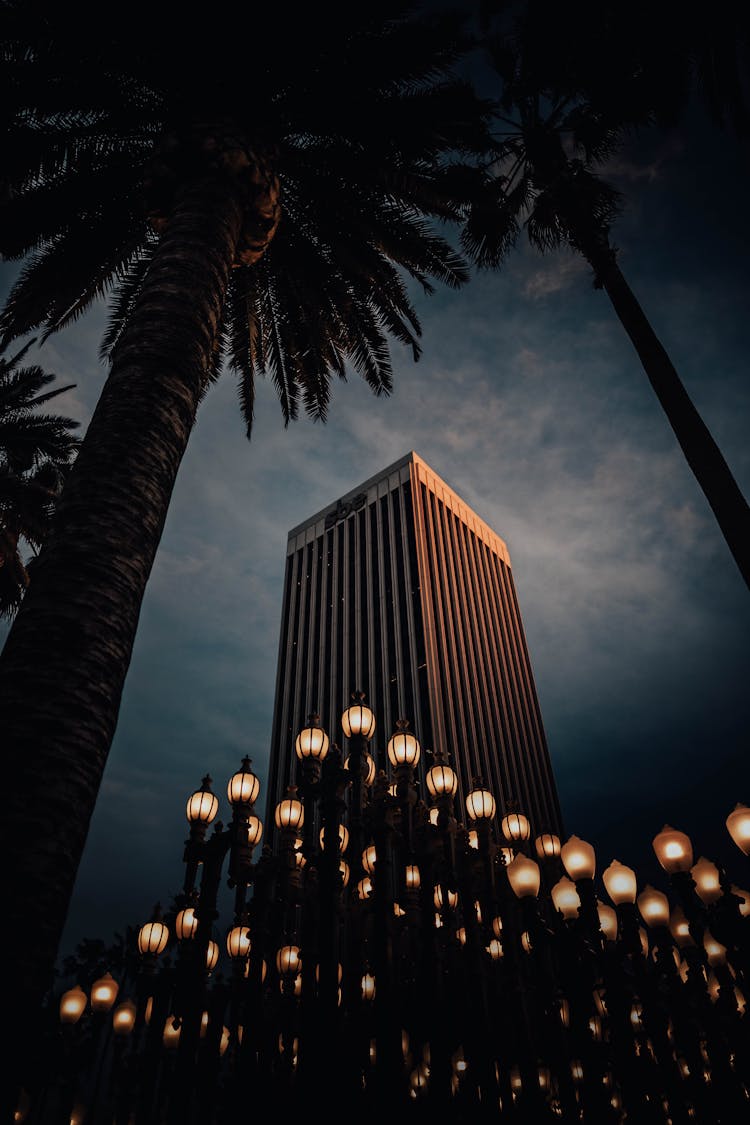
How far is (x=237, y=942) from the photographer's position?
9062mm

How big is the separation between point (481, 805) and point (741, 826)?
2.79 m

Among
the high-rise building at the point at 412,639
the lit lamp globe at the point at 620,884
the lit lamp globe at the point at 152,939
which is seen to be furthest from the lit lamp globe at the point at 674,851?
the high-rise building at the point at 412,639

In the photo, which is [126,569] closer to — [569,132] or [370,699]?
[569,132]

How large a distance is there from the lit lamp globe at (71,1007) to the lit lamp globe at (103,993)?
1.18 ft

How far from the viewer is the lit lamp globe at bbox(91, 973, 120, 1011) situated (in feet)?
26.3

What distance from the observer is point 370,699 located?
177ft

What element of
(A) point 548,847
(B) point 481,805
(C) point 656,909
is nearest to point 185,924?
(B) point 481,805

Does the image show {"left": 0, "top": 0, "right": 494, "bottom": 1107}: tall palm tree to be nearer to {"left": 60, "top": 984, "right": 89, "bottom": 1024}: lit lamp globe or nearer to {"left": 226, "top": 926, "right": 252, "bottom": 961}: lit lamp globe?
{"left": 226, "top": 926, "right": 252, "bottom": 961}: lit lamp globe

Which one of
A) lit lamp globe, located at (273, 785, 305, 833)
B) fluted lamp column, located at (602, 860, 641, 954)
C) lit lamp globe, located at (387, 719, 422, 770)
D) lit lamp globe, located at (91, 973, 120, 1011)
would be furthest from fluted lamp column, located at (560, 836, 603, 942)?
lit lamp globe, located at (91, 973, 120, 1011)

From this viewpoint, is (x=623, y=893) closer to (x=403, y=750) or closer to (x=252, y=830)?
(x=403, y=750)

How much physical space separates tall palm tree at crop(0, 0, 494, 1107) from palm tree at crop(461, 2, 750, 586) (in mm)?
1274

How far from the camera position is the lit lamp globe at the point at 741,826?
20.4 ft

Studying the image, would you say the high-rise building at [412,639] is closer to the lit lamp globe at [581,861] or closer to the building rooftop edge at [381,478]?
the building rooftop edge at [381,478]

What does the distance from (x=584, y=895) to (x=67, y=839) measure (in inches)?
181
